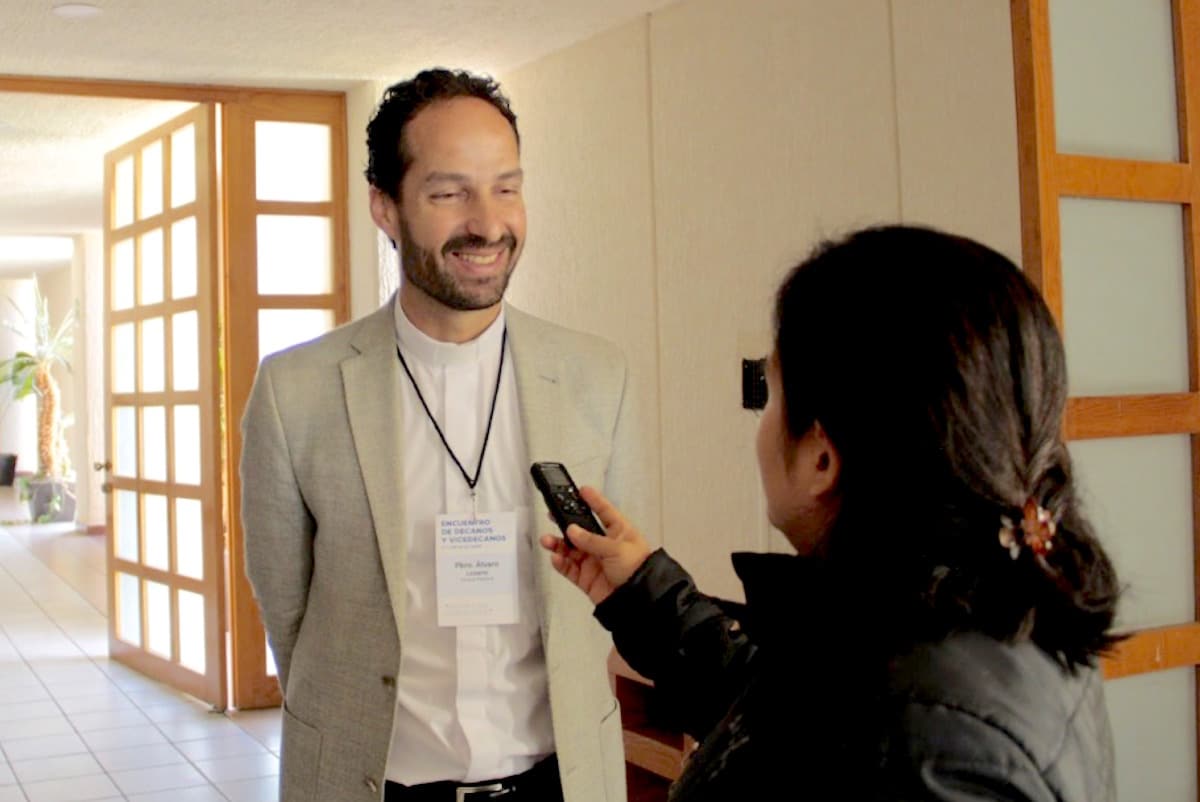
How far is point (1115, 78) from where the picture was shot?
2.77m

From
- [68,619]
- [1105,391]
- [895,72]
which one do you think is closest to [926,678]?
[1105,391]

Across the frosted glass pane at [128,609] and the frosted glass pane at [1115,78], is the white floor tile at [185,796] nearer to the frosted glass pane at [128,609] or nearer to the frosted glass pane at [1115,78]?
the frosted glass pane at [128,609]

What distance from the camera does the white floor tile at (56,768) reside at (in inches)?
202

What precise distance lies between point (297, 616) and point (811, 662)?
124cm

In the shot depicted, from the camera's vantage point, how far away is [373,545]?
188 cm

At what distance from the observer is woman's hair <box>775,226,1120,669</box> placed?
38.4 inches

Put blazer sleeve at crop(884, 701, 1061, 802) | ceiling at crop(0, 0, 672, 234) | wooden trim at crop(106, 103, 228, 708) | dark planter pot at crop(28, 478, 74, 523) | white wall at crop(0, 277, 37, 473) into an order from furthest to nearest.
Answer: white wall at crop(0, 277, 37, 473)
dark planter pot at crop(28, 478, 74, 523)
wooden trim at crop(106, 103, 228, 708)
ceiling at crop(0, 0, 672, 234)
blazer sleeve at crop(884, 701, 1061, 802)

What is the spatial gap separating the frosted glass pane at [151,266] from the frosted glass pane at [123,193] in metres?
0.33

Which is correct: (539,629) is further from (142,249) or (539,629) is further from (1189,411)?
(142,249)

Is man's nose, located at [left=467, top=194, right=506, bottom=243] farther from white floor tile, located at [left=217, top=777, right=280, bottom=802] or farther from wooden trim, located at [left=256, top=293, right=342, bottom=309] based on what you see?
wooden trim, located at [left=256, top=293, right=342, bottom=309]

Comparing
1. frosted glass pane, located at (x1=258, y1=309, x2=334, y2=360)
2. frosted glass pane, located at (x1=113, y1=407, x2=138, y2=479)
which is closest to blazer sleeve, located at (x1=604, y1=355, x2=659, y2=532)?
frosted glass pane, located at (x1=258, y1=309, x2=334, y2=360)

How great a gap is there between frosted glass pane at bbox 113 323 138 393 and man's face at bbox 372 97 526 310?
5.18 meters

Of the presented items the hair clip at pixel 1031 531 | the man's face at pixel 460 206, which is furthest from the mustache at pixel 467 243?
the hair clip at pixel 1031 531

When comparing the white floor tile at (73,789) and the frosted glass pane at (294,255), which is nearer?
the white floor tile at (73,789)
